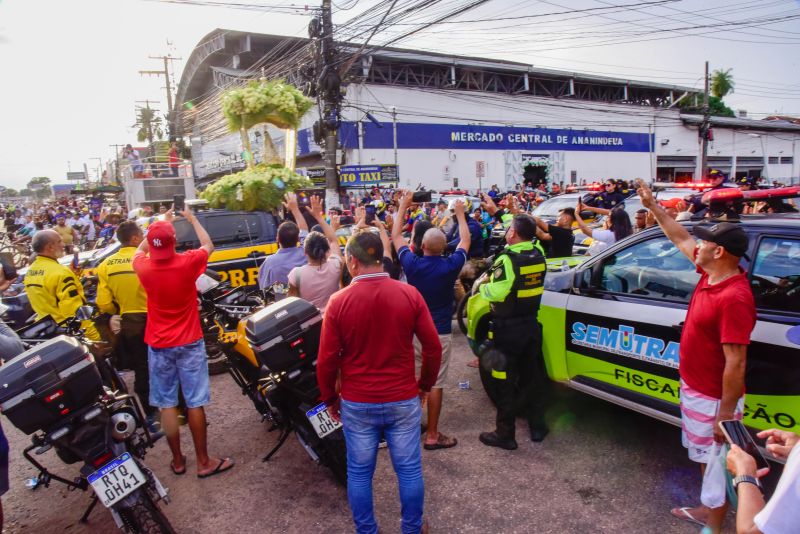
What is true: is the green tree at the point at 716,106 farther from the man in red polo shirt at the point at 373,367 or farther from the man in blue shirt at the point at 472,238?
the man in red polo shirt at the point at 373,367

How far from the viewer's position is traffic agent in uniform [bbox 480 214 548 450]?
380 cm

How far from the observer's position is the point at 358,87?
2527cm

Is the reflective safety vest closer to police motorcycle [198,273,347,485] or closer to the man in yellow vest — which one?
police motorcycle [198,273,347,485]

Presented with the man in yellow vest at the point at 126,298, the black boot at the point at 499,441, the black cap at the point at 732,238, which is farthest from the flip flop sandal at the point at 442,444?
the man in yellow vest at the point at 126,298

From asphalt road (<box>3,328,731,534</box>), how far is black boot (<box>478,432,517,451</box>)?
0.18 ft

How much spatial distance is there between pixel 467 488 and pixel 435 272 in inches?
62.4

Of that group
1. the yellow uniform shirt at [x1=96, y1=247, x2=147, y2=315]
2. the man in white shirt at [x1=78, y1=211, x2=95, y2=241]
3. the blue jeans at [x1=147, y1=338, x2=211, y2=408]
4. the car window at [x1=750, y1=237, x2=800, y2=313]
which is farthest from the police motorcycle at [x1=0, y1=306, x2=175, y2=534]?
the man in white shirt at [x1=78, y1=211, x2=95, y2=241]

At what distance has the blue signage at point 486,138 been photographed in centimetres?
2577

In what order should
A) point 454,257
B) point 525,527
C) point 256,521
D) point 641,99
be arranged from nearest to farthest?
1. point 525,527
2. point 256,521
3. point 454,257
4. point 641,99

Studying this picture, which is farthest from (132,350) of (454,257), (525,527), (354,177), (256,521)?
(354,177)

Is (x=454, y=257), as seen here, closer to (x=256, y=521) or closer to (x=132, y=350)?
(x=256, y=521)

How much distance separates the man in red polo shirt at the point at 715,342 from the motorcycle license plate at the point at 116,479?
3160mm

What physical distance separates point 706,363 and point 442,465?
205 cm

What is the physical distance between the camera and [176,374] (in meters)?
3.78
